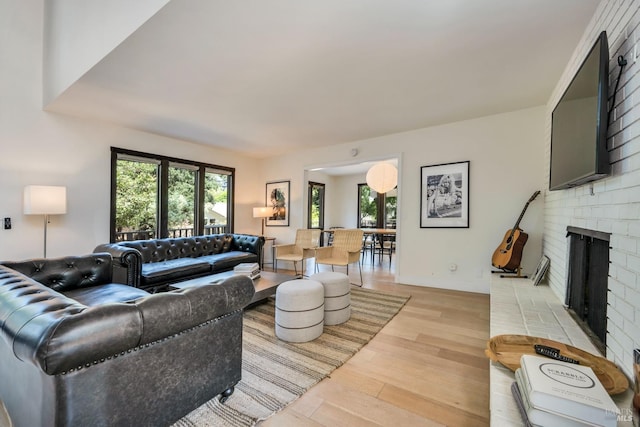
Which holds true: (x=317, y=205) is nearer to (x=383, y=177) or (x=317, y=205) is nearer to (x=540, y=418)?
(x=383, y=177)

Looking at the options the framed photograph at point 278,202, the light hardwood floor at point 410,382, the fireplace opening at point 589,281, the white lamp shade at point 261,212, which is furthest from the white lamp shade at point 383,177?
the fireplace opening at point 589,281

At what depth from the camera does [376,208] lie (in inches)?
355

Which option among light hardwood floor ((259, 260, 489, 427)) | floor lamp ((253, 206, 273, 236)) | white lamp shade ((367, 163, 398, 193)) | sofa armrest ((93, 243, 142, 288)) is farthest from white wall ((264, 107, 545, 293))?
sofa armrest ((93, 243, 142, 288))

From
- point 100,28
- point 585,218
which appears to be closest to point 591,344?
point 585,218

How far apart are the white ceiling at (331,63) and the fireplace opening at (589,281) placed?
5.09 ft

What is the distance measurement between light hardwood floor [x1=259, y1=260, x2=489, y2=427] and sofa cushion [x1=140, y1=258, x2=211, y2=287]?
2561 millimetres

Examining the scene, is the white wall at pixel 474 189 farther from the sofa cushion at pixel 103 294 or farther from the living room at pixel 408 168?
the sofa cushion at pixel 103 294

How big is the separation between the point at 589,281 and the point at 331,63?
2603 mm

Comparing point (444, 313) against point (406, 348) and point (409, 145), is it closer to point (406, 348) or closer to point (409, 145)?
point (406, 348)

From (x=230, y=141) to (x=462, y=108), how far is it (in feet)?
12.7

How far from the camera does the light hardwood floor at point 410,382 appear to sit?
157 centimetres

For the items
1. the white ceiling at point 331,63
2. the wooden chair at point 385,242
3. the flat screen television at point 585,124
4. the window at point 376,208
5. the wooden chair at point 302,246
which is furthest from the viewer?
the window at point 376,208

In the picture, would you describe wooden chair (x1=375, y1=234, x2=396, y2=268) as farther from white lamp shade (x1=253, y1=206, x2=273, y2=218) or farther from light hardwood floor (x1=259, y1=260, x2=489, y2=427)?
light hardwood floor (x1=259, y1=260, x2=489, y2=427)

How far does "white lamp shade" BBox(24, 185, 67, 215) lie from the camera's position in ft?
10.6
